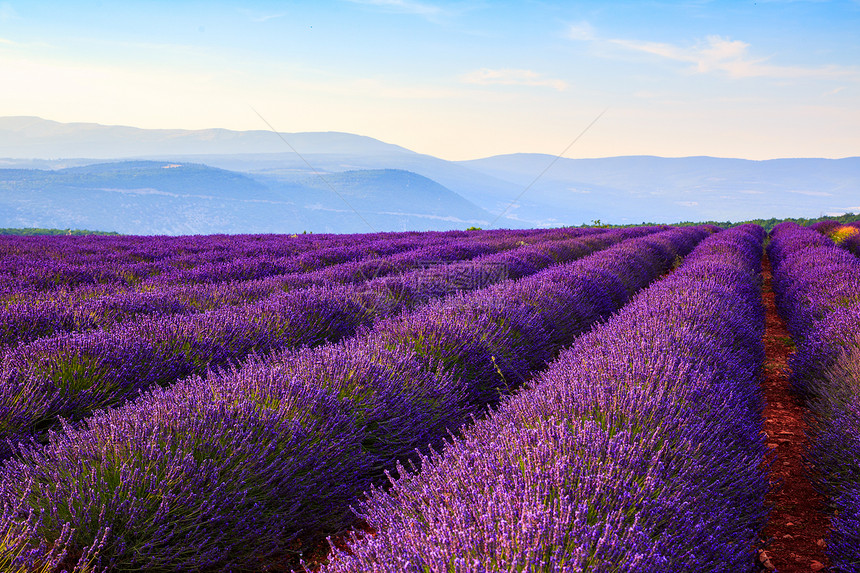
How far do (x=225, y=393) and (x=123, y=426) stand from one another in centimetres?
46

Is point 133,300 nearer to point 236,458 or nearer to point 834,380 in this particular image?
point 236,458

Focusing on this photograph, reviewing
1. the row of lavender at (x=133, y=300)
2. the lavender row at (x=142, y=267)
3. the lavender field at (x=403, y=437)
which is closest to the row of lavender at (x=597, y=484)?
the lavender field at (x=403, y=437)

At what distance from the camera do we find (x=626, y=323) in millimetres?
3607

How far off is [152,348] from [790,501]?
3.70m

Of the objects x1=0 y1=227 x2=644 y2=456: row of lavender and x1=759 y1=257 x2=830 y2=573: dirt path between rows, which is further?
x1=0 y1=227 x2=644 y2=456: row of lavender

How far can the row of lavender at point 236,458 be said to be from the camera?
1.66 m

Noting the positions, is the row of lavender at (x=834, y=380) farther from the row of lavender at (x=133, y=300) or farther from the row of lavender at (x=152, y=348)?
the row of lavender at (x=133, y=300)

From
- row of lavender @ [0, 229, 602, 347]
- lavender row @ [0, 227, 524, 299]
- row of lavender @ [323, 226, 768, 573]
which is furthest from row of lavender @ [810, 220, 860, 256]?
row of lavender @ [323, 226, 768, 573]

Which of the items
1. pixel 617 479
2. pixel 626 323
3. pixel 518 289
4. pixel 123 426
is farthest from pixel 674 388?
pixel 518 289

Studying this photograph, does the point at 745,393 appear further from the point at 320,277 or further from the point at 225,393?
the point at 320,277

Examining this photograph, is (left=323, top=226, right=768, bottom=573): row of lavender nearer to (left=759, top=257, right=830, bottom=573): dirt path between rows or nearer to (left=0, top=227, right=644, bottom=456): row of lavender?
(left=759, top=257, right=830, bottom=573): dirt path between rows

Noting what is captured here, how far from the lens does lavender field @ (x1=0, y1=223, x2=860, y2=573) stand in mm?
1386

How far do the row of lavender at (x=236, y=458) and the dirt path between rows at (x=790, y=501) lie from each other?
158 cm

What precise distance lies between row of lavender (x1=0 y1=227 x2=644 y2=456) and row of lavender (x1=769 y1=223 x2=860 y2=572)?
3073 mm
